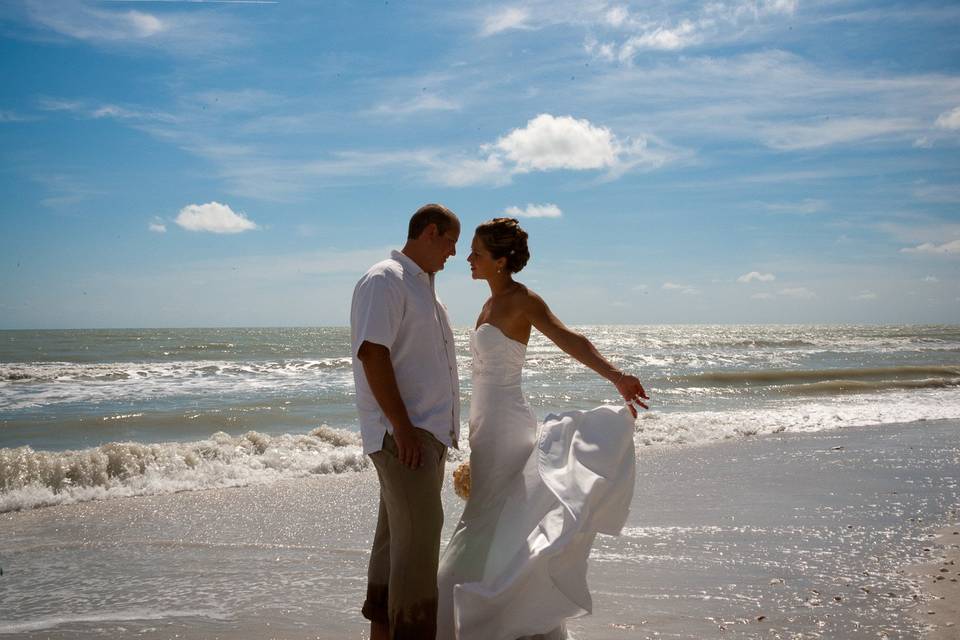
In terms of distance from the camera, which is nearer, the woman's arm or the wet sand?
the woman's arm

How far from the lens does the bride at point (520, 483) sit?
321cm

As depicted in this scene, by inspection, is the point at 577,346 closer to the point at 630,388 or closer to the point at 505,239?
the point at 630,388

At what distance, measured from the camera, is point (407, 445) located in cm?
279

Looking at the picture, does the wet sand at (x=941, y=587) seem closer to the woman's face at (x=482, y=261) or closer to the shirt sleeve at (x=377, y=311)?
the woman's face at (x=482, y=261)

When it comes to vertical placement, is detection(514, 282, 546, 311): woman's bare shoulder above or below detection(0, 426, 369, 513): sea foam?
above

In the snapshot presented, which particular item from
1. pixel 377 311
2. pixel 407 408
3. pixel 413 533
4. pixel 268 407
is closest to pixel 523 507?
pixel 413 533

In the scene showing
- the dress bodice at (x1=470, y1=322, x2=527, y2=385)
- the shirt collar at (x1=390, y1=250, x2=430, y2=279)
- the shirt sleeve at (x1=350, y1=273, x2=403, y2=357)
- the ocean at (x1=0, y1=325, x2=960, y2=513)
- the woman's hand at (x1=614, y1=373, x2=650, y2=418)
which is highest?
the shirt collar at (x1=390, y1=250, x2=430, y2=279)

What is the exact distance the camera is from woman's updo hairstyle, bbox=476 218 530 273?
361 centimetres

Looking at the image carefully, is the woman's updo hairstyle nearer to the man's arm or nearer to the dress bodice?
the dress bodice

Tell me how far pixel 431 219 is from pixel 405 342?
54 centimetres

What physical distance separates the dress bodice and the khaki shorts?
724 mm

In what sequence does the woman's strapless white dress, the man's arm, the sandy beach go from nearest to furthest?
the man's arm < the woman's strapless white dress < the sandy beach

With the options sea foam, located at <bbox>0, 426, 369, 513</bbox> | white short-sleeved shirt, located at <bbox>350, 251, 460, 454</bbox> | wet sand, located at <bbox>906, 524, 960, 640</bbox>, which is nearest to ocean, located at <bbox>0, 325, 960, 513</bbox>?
sea foam, located at <bbox>0, 426, 369, 513</bbox>

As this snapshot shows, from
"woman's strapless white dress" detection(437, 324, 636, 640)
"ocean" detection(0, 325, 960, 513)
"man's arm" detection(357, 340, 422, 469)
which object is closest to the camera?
"man's arm" detection(357, 340, 422, 469)
